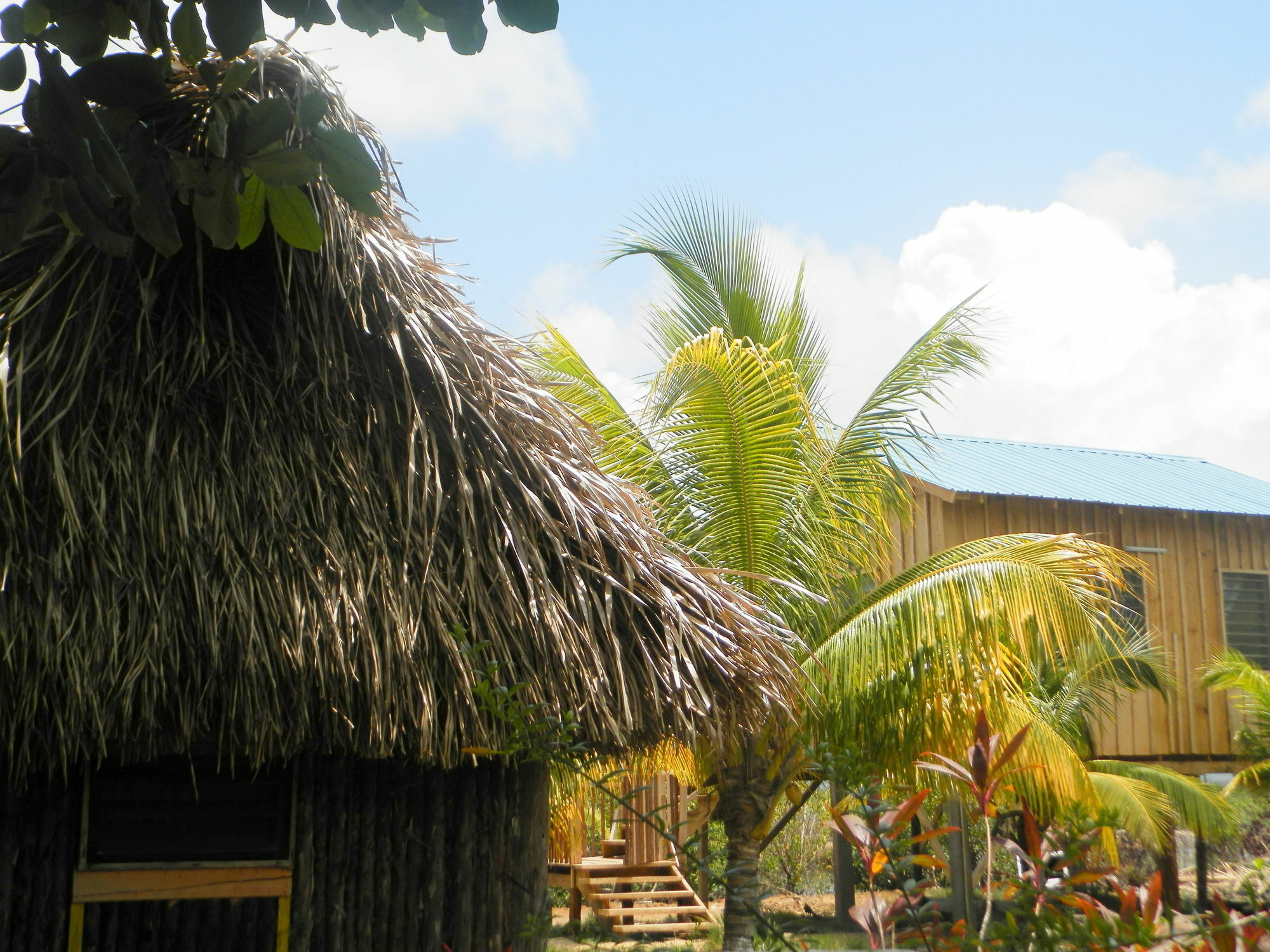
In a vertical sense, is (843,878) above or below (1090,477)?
below

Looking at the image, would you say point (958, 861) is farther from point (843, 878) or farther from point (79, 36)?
point (79, 36)

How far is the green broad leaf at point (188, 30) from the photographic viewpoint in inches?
85.6

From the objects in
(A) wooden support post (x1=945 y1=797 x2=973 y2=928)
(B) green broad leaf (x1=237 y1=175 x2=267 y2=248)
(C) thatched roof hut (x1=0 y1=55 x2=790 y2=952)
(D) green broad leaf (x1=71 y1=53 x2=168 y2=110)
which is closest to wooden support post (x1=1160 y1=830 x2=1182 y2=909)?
(A) wooden support post (x1=945 y1=797 x2=973 y2=928)

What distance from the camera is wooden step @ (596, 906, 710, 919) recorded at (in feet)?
41.7

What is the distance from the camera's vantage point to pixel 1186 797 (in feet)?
40.6

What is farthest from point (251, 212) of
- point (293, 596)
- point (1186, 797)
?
point (1186, 797)

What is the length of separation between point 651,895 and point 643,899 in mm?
115

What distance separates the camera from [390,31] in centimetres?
223

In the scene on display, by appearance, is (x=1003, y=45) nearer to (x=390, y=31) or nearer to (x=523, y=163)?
(x=523, y=163)

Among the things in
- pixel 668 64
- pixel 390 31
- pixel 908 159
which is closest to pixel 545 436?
pixel 668 64

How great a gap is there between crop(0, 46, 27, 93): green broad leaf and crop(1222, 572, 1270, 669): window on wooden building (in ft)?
47.1

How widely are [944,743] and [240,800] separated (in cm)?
471

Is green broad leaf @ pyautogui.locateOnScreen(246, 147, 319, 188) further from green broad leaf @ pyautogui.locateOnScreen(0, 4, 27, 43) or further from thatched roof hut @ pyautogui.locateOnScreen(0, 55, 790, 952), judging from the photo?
thatched roof hut @ pyautogui.locateOnScreen(0, 55, 790, 952)

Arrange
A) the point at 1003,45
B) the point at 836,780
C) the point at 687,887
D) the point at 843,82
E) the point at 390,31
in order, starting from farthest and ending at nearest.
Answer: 1. the point at 687,887
2. the point at 843,82
3. the point at 1003,45
4. the point at 390,31
5. the point at 836,780
